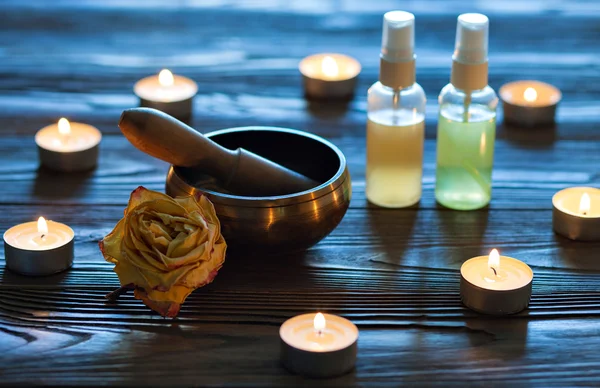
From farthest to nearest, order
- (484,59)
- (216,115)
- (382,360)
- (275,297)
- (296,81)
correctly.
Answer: (296,81), (216,115), (484,59), (275,297), (382,360)

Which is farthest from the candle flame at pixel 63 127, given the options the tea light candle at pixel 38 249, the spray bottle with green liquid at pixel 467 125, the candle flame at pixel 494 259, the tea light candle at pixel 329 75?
the candle flame at pixel 494 259

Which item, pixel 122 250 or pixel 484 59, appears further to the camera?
pixel 484 59

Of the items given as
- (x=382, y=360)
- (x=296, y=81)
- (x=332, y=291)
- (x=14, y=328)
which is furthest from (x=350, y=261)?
(x=296, y=81)

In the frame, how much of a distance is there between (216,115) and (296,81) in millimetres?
186

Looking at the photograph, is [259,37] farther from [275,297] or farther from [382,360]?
Result: [382,360]

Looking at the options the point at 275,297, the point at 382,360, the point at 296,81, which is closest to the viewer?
the point at 382,360

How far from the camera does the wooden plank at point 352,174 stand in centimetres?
122

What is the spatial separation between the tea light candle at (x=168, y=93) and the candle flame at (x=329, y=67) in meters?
0.21

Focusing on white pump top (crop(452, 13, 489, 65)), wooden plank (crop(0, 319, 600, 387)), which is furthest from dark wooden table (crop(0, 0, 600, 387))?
white pump top (crop(452, 13, 489, 65))

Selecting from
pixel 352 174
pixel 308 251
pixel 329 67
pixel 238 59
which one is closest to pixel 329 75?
pixel 329 67

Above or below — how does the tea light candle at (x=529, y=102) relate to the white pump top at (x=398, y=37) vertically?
below

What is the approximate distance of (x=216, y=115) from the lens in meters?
1.45

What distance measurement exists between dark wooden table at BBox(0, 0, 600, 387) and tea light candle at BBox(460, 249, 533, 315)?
13 mm

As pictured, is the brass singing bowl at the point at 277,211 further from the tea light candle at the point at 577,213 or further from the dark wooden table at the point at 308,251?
the tea light candle at the point at 577,213
